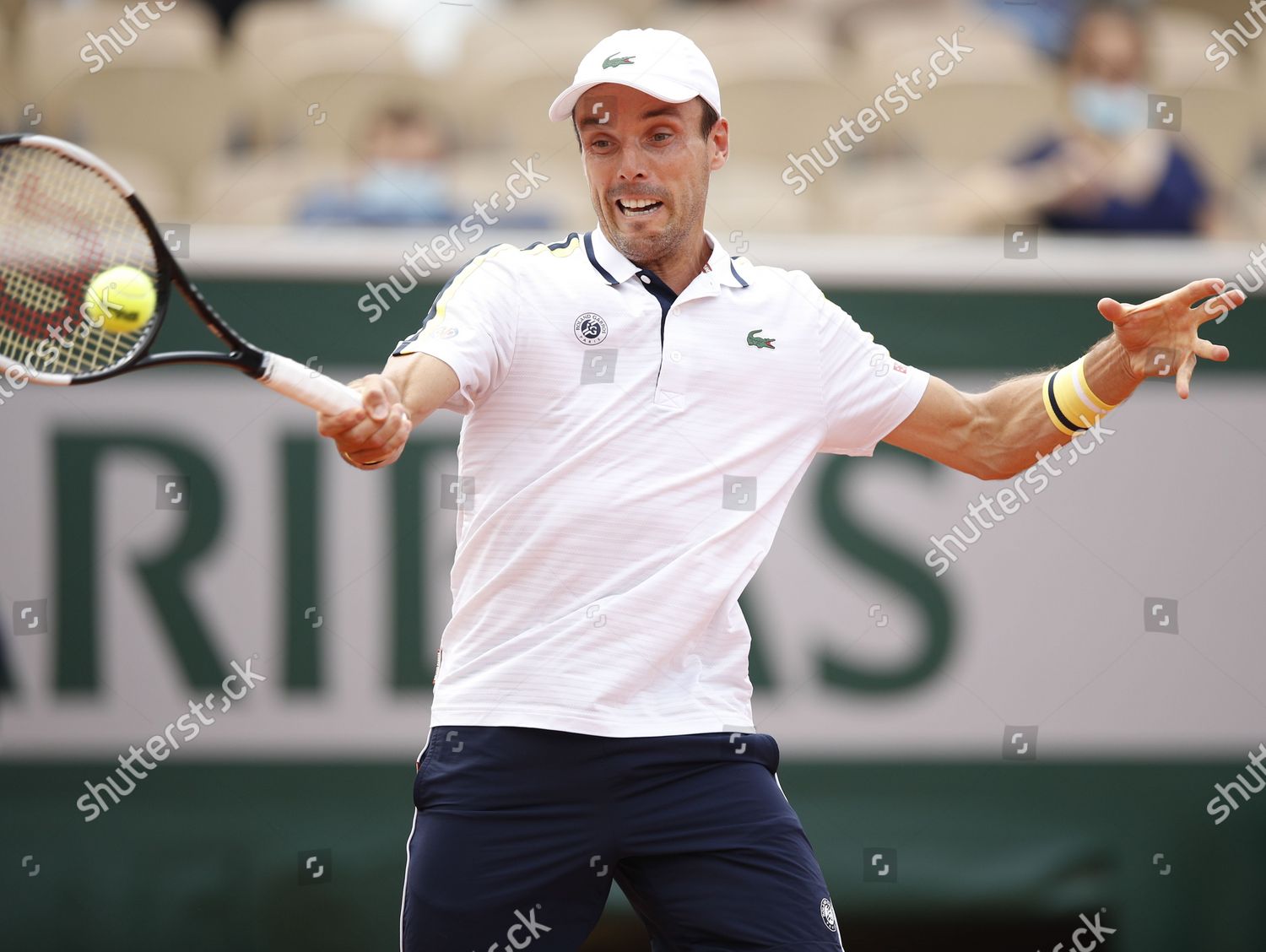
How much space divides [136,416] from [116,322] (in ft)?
6.42

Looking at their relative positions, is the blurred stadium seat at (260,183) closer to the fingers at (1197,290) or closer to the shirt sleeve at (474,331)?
the shirt sleeve at (474,331)

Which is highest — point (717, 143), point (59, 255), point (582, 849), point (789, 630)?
point (717, 143)

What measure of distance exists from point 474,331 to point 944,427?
0.98 m

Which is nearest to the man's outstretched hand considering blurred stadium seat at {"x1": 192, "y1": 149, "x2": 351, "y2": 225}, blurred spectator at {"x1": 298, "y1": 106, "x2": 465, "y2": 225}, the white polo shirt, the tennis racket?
the white polo shirt

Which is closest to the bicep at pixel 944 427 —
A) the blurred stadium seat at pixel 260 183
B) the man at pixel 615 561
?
the man at pixel 615 561

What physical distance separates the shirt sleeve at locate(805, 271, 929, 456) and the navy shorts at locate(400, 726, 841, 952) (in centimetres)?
67

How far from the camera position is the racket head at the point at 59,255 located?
2609 mm

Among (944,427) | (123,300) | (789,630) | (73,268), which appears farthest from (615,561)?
(789,630)

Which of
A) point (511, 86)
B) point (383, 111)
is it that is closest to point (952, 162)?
point (511, 86)

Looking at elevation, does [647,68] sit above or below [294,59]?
below

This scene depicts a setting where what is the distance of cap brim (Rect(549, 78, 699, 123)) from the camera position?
Answer: 2609 mm

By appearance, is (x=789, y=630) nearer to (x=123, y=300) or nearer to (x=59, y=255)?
(x=59, y=255)

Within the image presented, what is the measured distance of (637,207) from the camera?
2682 millimetres

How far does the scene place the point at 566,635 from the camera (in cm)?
248
